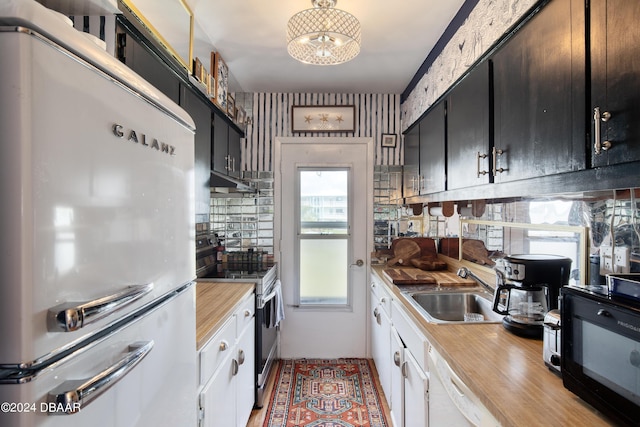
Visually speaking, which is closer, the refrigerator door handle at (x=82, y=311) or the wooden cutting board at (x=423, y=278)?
the refrigerator door handle at (x=82, y=311)

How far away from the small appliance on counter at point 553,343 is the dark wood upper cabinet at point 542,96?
1.52 feet

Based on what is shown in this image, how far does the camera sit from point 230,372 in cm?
177

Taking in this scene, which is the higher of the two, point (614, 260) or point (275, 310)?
point (614, 260)

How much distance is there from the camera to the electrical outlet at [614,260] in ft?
3.77

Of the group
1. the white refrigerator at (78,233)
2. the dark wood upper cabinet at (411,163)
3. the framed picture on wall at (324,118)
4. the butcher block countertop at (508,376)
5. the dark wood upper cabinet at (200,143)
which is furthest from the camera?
the framed picture on wall at (324,118)

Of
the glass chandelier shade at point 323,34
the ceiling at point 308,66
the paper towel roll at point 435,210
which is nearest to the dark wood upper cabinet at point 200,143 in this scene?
the ceiling at point 308,66

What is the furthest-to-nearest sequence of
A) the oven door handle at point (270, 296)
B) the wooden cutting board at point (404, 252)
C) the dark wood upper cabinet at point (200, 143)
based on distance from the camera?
1. the wooden cutting board at point (404, 252)
2. the oven door handle at point (270, 296)
3. the dark wood upper cabinet at point (200, 143)

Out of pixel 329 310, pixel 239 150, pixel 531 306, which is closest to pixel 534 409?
pixel 531 306

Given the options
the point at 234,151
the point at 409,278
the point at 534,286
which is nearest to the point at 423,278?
the point at 409,278

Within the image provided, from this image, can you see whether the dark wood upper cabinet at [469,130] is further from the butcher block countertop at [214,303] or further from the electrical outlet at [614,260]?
the butcher block countertop at [214,303]

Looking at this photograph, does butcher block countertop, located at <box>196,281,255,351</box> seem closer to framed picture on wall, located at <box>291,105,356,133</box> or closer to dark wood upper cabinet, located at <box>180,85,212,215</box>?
dark wood upper cabinet, located at <box>180,85,212,215</box>

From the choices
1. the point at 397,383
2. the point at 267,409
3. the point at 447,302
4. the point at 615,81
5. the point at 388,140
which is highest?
the point at 388,140

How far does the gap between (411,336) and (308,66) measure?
83.3 inches

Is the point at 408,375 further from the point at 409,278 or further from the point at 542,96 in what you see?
the point at 542,96
